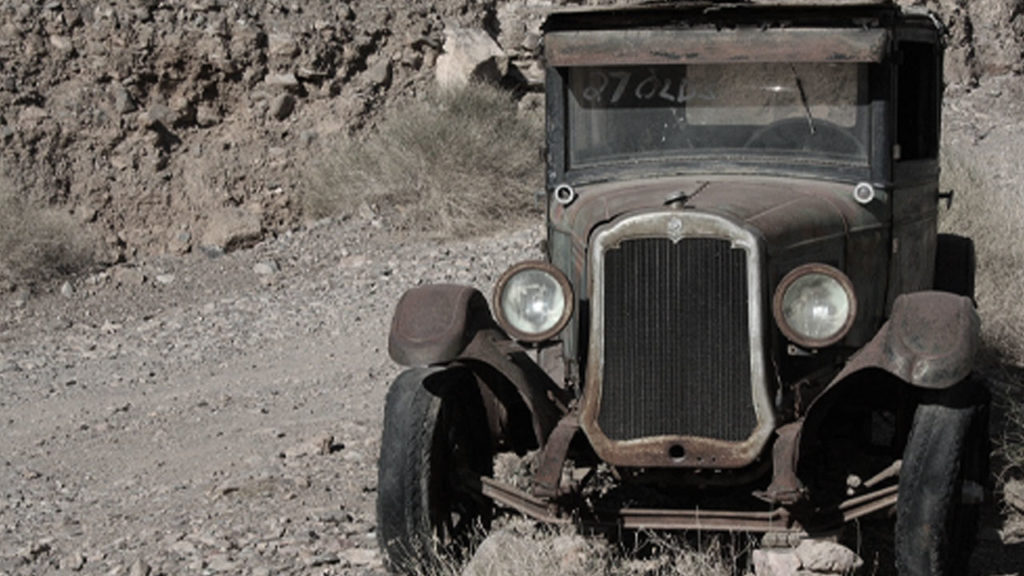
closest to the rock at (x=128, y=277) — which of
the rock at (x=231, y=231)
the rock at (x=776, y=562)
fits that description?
the rock at (x=231, y=231)

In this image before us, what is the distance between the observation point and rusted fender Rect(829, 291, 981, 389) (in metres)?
5.29

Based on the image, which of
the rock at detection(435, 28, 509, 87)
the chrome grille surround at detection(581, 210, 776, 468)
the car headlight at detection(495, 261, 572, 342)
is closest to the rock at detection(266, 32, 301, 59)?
the rock at detection(435, 28, 509, 87)

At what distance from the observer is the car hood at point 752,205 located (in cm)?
570

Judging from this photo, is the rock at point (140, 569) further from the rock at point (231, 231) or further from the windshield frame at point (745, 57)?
the rock at point (231, 231)

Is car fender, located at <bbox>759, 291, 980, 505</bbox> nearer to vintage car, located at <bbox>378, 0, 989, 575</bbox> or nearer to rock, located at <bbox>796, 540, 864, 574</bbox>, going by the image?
vintage car, located at <bbox>378, 0, 989, 575</bbox>

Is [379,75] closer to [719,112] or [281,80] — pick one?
[281,80]

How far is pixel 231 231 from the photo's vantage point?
15172 mm

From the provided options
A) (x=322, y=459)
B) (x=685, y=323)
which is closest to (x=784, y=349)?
(x=685, y=323)

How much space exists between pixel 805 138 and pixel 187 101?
10.9 metres

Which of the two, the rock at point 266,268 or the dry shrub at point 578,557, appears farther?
the rock at point 266,268

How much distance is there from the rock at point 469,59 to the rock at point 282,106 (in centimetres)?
148

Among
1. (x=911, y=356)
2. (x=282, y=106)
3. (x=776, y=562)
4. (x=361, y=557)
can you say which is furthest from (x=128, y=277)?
(x=911, y=356)

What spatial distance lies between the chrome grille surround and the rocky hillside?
9.92 m

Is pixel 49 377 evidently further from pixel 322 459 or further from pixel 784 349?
pixel 784 349
